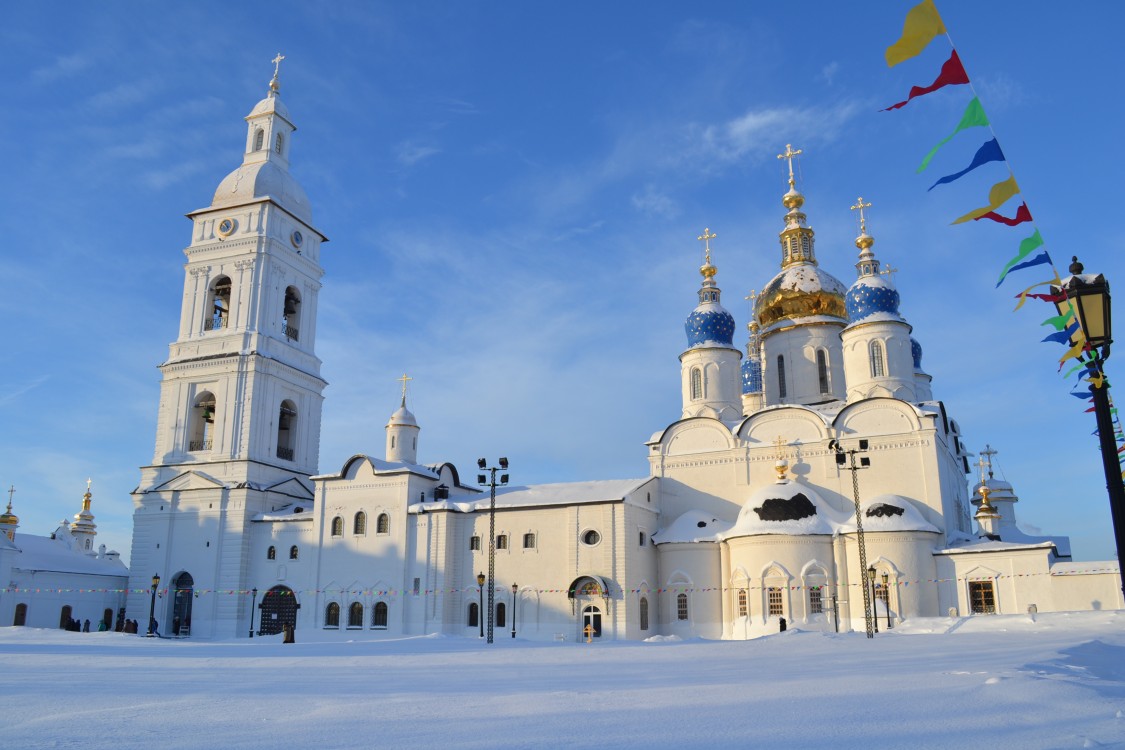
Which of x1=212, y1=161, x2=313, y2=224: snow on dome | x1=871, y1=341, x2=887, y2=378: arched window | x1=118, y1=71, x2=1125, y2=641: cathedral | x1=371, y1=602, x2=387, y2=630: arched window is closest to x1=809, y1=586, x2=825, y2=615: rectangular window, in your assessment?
x1=118, y1=71, x2=1125, y2=641: cathedral

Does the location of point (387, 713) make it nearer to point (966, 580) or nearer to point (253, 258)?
point (966, 580)

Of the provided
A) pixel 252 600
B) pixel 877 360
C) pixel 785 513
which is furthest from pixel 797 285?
pixel 252 600

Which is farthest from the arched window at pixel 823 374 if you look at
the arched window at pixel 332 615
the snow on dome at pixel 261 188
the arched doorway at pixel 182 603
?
the arched doorway at pixel 182 603

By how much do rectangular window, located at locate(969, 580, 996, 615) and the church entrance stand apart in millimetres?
12347

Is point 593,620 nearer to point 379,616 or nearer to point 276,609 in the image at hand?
point 379,616

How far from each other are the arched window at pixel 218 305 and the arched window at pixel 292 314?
2536mm

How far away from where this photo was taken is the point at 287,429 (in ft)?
132

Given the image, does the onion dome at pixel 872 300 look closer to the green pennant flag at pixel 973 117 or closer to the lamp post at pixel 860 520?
the lamp post at pixel 860 520

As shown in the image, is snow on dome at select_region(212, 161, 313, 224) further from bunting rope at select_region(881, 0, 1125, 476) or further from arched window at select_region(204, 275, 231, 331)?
bunting rope at select_region(881, 0, 1125, 476)

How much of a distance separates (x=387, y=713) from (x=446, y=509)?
26.8m

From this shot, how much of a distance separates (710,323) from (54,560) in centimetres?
3179

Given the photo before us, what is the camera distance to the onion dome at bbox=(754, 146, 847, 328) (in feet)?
126

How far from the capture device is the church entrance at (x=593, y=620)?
102 ft

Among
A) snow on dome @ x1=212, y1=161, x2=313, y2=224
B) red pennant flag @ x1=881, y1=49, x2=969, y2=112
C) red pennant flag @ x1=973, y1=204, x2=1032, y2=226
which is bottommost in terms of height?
red pennant flag @ x1=973, y1=204, x2=1032, y2=226
